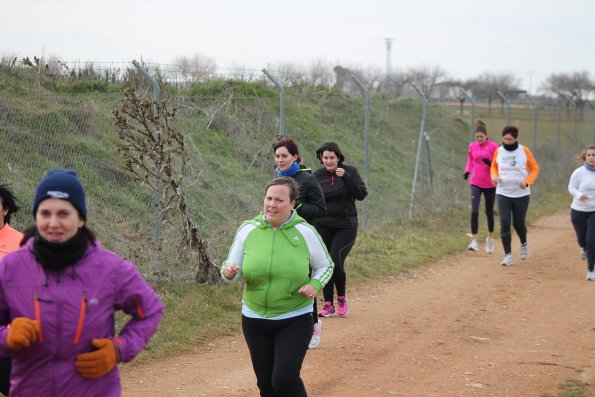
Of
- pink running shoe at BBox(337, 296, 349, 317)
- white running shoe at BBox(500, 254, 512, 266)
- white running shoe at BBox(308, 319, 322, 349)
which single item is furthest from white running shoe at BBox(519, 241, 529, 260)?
white running shoe at BBox(308, 319, 322, 349)

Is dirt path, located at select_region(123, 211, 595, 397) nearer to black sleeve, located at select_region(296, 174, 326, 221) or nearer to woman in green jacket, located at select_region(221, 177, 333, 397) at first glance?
black sleeve, located at select_region(296, 174, 326, 221)

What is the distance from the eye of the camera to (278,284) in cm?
525

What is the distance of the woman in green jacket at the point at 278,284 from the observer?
523 centimetres

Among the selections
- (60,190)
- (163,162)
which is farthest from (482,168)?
(60,190)

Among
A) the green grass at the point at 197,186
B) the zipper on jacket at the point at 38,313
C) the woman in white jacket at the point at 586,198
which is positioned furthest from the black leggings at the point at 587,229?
the zipper on jacket at the point at 38,313

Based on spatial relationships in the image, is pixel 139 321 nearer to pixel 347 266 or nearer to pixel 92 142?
pixel 92 142

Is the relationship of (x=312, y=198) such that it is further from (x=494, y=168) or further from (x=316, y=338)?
(x=494, y=168)

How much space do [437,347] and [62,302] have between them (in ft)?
18.1

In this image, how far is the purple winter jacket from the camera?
349cm

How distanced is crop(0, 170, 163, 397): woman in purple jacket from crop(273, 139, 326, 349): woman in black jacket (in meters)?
3.75

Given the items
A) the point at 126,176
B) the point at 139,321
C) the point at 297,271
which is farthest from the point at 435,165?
the point at 139,321

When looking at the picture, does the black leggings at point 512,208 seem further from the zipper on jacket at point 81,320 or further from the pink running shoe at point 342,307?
the zipper on jacket at point 81,320

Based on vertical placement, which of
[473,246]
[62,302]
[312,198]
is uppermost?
[62,302]

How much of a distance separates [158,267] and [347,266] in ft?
11.1
